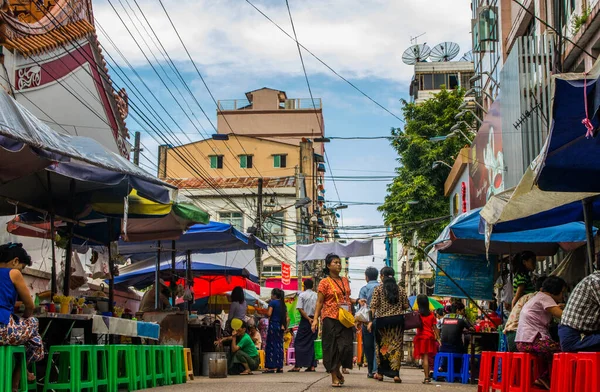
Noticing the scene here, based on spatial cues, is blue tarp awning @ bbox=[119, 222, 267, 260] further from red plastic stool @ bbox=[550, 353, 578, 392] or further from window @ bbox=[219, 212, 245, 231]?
window @ bbox=[219, 212, 245, 231]

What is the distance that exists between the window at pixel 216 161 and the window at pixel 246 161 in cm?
150

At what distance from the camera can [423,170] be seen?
38.1 m

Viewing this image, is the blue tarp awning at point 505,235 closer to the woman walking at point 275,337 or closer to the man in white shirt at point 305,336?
the man in white shirt at point 305,336

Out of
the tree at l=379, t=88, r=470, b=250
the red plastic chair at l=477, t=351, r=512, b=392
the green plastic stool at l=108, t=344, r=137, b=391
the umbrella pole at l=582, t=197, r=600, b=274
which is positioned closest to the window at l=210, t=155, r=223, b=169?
the tree at l=379, t=88, r=470, b=250

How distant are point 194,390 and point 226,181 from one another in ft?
136

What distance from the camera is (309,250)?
886 inches

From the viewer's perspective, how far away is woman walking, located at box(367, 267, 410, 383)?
11.9m

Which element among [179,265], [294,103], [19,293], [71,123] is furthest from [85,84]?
[294,103]

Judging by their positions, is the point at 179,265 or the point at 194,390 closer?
the point at 194,390

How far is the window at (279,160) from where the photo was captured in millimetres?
54719

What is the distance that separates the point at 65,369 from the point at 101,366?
0.75 m

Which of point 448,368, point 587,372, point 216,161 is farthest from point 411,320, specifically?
point 216,161

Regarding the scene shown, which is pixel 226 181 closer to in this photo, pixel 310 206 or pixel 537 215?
pixel 310 206

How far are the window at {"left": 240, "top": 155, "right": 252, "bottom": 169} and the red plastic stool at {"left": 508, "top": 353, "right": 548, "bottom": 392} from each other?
4668 centimetres
